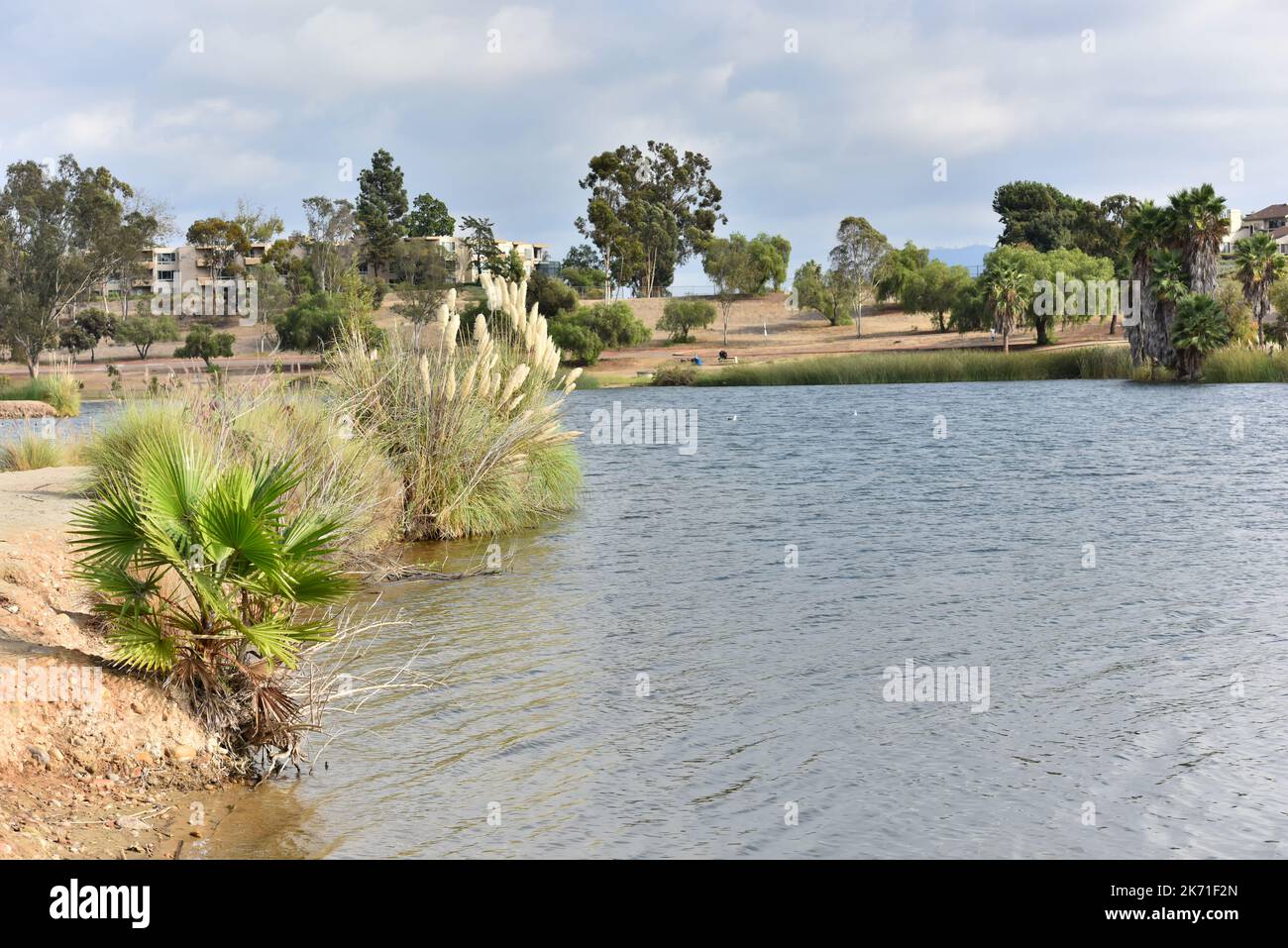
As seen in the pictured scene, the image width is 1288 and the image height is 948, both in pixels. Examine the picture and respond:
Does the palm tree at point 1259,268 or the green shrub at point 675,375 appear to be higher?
the palm tree at point 1259,268

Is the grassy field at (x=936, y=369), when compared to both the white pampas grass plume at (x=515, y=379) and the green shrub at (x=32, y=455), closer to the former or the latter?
the white pampas grass plume at (x=515, y=379)

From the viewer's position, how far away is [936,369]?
70.9 m

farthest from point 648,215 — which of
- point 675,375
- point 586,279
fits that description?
point 675,375

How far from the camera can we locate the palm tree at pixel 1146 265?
204 feet

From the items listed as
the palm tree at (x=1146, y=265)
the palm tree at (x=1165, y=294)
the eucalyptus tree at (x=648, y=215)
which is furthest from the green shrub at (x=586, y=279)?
the palm tree at (x=1165, y=294)

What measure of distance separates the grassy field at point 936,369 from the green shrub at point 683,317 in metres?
27.2
